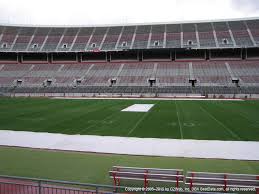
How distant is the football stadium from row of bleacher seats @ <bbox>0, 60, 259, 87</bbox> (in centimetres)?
22

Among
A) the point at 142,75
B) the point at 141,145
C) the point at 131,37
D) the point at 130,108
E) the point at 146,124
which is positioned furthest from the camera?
the point at 131,37

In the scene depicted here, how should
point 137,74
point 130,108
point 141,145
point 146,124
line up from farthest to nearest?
1. point 137,74
2. point 130,108
3. point 146,124
4. point 141,145

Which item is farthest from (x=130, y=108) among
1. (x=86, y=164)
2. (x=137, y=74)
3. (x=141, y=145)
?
(x=137, y=74)

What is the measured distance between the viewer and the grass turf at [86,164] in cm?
1166

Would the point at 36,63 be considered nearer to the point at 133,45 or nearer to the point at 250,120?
the point at 133,45

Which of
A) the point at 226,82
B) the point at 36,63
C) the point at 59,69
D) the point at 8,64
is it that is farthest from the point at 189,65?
the point at 8,64

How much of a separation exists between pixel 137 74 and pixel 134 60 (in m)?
9.04

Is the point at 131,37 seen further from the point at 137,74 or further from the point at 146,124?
the point at 146,124

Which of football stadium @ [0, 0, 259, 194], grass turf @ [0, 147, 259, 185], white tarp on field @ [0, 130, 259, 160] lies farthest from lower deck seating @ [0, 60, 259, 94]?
grass turf @ [0, 147, 259, 185]

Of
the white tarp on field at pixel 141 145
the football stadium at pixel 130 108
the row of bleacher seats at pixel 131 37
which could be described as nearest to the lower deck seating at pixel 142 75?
the football stadium at pixel 130 108

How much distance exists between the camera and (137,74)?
204 ft

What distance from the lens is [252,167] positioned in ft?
40.6

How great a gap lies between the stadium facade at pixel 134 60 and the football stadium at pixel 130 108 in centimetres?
24

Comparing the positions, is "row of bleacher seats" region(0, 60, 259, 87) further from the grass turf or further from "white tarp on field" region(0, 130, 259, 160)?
the grass turf
